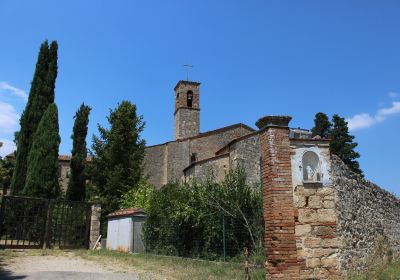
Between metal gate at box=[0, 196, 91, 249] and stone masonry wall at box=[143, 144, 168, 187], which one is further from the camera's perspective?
stone masonry wall at box=[143, 144, 168, 187]

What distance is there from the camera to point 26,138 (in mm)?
24219

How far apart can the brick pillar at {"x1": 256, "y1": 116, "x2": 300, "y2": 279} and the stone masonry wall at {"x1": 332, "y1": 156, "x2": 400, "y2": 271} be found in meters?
1.16

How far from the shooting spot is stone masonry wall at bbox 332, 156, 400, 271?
8.02 m

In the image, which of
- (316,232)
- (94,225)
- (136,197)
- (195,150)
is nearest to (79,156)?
(136,197)

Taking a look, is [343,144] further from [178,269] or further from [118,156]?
[178,269]

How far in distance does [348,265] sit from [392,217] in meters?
6.76

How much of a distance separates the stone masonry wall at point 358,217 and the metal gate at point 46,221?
40.5ft

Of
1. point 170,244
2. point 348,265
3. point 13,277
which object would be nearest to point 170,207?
point 170,244

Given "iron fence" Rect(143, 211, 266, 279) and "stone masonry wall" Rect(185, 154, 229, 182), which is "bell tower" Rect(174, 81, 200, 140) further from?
"iron fence" Rect(143, 211, 266, 279)

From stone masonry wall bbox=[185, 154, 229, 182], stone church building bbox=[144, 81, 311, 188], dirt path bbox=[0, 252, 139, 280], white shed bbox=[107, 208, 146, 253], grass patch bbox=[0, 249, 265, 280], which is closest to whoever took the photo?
dirt path bbox=[0, 252, 139, 280]

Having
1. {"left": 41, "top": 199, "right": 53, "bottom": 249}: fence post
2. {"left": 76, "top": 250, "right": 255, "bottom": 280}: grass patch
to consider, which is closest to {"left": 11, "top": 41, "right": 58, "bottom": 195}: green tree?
{"left": 41, "top": 199, "right": 53, "bottom": 249}: fence post

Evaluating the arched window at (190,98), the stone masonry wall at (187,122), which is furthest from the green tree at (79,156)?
the arched window at (190,98)

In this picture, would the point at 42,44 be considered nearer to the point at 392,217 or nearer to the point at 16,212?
the point at 16,212

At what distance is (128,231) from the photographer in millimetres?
17438
